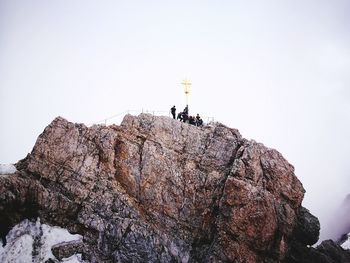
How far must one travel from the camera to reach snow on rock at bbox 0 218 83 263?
1022 inches

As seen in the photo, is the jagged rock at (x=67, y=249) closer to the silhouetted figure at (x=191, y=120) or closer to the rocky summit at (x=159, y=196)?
the rocky summit at (x=159, y=196)

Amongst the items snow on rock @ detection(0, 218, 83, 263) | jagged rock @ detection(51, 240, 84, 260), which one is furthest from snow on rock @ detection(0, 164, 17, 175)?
jagged rock @ detection(51, 240, 84, 260)

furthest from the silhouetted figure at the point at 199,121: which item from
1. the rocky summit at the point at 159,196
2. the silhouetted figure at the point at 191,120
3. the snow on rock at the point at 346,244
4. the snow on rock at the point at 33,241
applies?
the snow on rock at the point at 346,244

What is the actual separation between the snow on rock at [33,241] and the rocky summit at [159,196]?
24.4 inches

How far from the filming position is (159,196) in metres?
32.3

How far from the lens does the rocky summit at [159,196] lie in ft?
95.0

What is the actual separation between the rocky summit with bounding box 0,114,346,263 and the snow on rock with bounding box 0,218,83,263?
2.03 ft

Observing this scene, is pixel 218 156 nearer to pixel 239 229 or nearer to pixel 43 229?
pixel 239 229

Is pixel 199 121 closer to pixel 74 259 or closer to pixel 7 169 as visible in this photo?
pixel 74 259

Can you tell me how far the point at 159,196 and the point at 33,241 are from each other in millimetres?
12372

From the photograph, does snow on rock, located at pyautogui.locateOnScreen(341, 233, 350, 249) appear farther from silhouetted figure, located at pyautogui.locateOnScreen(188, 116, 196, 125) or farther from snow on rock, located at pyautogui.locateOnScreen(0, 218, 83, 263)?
snow on rock, located at pyautogui.locateOnScreen(0, 218, 83, 263)

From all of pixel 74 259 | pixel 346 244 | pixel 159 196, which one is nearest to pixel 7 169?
pixel 74 259

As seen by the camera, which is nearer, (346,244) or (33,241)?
(33,241)

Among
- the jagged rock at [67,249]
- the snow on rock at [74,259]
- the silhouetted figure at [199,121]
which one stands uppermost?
the silhouetted figure at [199,121]
